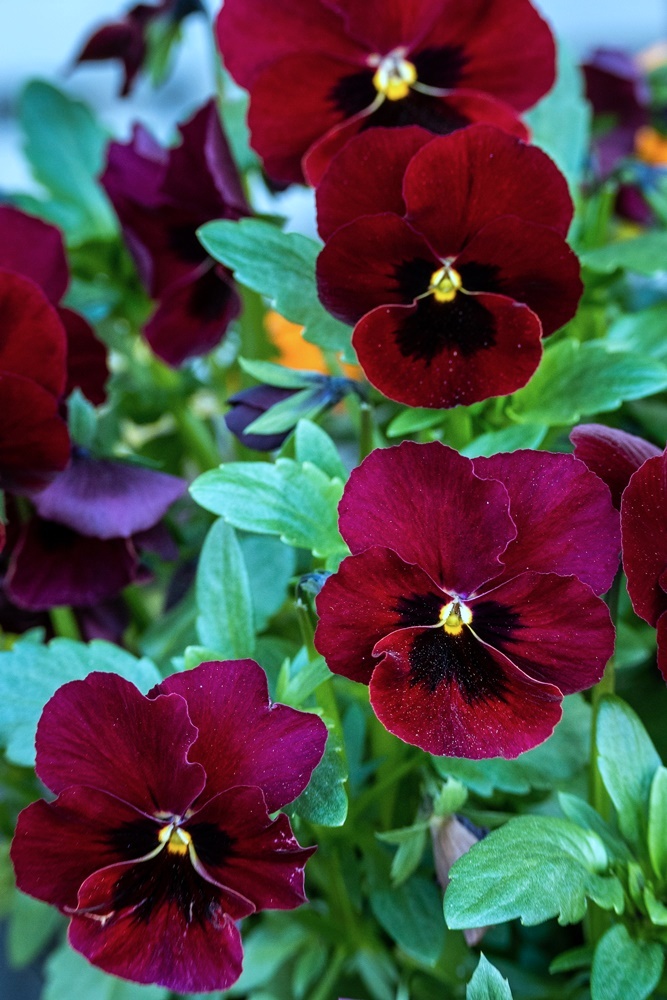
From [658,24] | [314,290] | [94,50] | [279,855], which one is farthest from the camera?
[658,24]

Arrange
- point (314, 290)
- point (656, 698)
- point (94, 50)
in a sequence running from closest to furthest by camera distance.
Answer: point (314, 290) → point (656, 698) → point (94, 50)

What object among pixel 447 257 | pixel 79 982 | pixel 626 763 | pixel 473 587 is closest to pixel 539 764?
pixel 626 763

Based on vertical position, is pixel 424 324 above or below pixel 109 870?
above

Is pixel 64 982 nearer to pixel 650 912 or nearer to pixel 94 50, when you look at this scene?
pixel 650 912

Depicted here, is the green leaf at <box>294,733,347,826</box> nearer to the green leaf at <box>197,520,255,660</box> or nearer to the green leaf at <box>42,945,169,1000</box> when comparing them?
the green leaf at <box>197,520,255,660</box>

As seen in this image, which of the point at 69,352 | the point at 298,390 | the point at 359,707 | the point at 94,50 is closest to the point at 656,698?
the point at 359,707

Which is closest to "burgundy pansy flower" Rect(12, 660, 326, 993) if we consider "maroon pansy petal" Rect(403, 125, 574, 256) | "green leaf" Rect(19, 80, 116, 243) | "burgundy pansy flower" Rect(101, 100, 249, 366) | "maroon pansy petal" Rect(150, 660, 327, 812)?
"maroon pansy petal" Rect(150, 660, 327, 812)

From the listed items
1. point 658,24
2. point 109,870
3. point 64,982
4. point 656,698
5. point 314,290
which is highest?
point 314,290
